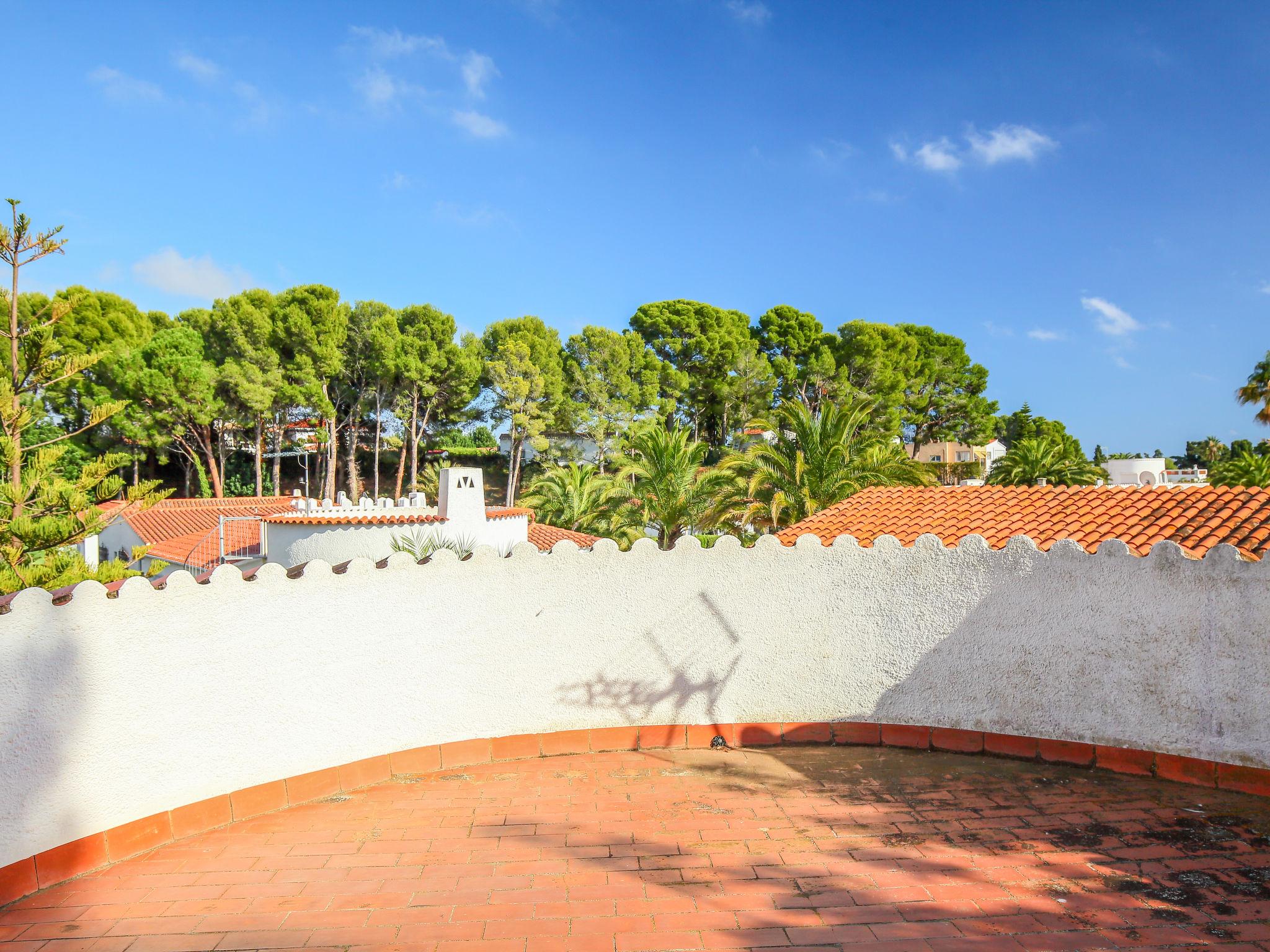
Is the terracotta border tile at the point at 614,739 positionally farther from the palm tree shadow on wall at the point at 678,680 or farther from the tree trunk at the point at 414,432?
the tree trunk at the point at 414,432

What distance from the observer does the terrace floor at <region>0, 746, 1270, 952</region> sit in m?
3.81

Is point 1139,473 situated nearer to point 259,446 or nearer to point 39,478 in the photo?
point 39,478

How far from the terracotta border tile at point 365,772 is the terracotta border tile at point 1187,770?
6.16 m

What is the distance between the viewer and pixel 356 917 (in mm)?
3994

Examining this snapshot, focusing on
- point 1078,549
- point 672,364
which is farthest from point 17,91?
point 672,364

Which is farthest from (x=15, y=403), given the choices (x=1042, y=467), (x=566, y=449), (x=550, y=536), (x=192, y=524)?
(x=566, y=449)

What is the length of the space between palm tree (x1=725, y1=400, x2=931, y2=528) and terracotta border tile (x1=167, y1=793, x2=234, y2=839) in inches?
500

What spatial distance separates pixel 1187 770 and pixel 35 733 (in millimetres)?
8003

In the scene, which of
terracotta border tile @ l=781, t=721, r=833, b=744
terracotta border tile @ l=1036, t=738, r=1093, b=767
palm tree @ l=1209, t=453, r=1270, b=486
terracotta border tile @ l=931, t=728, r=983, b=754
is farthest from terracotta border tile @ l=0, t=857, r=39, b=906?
palm tree @ l=1209, t=453, r=1270, b=486

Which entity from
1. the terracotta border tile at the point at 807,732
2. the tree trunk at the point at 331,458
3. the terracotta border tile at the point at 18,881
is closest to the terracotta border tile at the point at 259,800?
the terracotta border tile at the point at 18,881

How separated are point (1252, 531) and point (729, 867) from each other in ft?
21.7

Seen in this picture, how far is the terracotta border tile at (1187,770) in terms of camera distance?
574cm

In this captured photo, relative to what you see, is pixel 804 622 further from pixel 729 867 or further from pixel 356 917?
pixel 356 917

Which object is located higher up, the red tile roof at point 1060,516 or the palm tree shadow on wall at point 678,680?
the red tile roof at point 1060,516
